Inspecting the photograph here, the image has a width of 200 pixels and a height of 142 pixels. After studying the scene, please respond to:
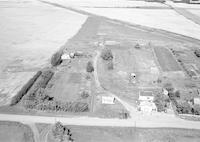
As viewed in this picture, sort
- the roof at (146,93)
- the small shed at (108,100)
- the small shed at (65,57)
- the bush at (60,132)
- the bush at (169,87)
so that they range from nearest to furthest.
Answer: the bush at (60,132) → the small shed at (108,100) → the roof at (146,93) → the bush at (169,87) → the small shed at (65,57)

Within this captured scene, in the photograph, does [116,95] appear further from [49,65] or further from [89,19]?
[89,19]

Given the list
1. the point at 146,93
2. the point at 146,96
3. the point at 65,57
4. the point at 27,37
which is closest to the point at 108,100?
the point at 146,96

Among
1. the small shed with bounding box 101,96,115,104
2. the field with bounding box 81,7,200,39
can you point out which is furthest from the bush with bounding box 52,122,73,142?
the field with bounding box 81,7,200,39

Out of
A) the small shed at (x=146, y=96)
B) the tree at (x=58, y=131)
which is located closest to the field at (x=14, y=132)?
the tree at (x=58, y=131)

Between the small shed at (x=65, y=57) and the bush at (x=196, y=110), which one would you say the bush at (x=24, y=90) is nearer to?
the small shed at (x=65, y=57)

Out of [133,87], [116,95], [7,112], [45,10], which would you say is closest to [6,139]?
[7,112]
